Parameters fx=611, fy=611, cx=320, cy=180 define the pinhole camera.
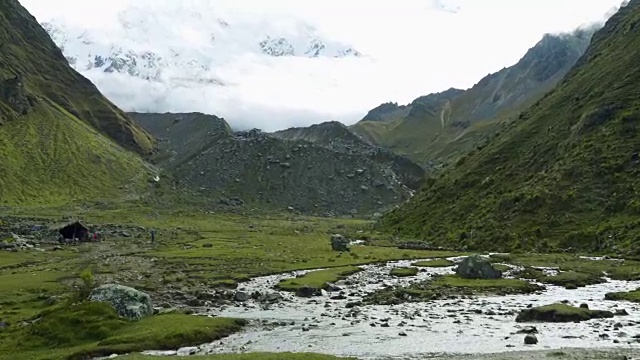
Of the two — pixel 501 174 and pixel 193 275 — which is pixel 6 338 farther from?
pixel 501 174

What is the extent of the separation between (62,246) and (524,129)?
427 ft

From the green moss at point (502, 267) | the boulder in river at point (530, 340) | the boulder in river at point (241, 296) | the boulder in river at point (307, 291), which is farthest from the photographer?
the green moss at point (502, 267)

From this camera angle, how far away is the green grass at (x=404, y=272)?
93.8m

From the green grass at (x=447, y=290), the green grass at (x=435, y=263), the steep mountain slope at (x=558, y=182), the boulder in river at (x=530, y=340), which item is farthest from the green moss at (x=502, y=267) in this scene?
the boulder in river at (x=530, y=340)

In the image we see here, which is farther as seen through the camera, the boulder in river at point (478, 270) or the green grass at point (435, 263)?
the green grass at point (435, 263)

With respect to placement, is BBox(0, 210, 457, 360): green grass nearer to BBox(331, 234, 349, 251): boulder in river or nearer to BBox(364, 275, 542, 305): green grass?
BBox(331, 234, 349, 251): boulder in river

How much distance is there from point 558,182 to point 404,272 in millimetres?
56010

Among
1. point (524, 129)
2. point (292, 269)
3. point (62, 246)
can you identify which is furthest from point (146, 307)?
point (524, 129)

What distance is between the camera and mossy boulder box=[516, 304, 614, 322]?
56.4m

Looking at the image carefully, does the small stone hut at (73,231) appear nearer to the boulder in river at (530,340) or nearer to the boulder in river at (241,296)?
the boulder in river at (241,296)

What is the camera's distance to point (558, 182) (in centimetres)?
13300

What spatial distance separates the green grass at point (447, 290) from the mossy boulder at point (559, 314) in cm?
1551

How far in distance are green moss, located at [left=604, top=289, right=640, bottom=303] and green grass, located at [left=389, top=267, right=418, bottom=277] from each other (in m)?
31.6

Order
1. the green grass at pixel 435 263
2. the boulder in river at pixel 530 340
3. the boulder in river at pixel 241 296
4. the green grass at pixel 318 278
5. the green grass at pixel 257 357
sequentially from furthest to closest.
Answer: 1. the green grass at pixel 435 263
2. the green grass at pixel 318 278
3. the boulder in river at pixel 241 296
4. the boulder in river at pixel 530 340
5. the green grass at pixel 257 357
